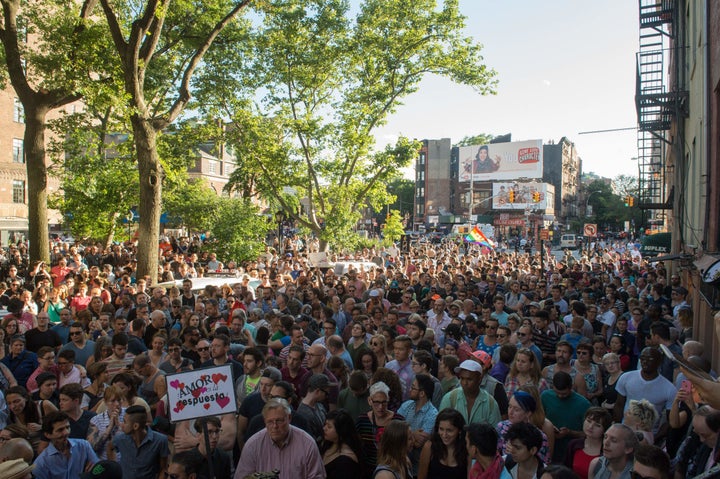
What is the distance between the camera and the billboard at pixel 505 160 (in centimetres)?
9594

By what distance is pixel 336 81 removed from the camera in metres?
26.4

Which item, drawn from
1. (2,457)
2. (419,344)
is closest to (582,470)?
(419,344)

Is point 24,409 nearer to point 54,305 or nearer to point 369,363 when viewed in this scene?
point 369,363

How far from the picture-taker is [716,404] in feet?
11.0

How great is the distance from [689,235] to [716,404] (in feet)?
49.7

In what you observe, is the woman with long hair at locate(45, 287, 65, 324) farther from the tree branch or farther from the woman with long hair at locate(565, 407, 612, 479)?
the woman with long hair at locate(565, 407, 612, 479)

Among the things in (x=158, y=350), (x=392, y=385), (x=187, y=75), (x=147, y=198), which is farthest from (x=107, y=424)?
(x=187, y=75)

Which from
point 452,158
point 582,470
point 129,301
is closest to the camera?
point 582,470

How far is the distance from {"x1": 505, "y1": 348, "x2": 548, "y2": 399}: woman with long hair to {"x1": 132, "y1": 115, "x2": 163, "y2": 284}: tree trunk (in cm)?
1313

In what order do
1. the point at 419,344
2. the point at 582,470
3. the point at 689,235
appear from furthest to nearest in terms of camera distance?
the point at 689,235 < the point at 419,344 < the point at 582,470

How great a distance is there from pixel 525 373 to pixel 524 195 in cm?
9389

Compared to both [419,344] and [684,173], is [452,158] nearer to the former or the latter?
[684,173]

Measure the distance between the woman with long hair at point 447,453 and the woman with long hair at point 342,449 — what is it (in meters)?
0.55

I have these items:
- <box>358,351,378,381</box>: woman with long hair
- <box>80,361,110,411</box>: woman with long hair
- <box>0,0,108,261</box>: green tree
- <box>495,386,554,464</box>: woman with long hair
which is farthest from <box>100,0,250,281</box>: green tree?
<box>495,386,554,464</box>: woman with long hair
